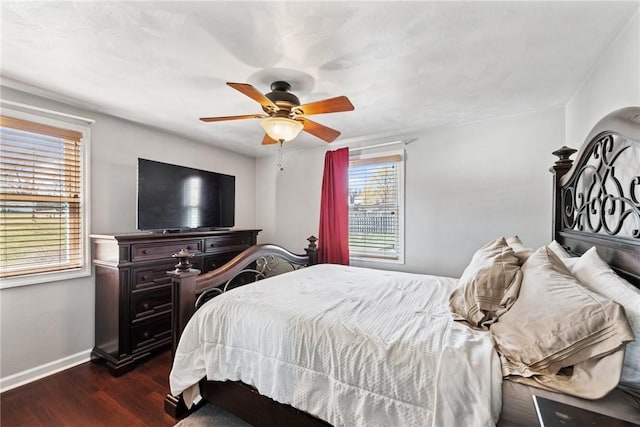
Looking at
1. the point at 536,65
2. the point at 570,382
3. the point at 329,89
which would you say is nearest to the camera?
the point at 570,382

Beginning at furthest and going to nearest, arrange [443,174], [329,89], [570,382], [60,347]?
1. [443,174]
2. [60,347]
3. [329,89]
4. [570,382]

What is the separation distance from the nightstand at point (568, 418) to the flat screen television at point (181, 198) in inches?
117

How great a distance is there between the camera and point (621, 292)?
36.3 inches

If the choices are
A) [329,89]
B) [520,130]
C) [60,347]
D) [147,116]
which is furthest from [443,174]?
[60,347]

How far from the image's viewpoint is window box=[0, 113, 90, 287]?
6.70 feet

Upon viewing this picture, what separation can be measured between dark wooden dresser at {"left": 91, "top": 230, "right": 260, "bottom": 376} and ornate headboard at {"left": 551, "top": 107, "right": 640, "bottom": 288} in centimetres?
307

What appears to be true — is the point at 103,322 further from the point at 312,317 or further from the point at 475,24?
the point at 475,24

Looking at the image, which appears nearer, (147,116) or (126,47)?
(126,47)

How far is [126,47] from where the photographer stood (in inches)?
61.1

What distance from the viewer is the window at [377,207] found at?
10.6 ft

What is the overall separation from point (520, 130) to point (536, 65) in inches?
40.3

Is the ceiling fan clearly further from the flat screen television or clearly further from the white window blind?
the white window blind

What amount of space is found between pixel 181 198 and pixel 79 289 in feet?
3.93

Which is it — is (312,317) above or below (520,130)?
below
